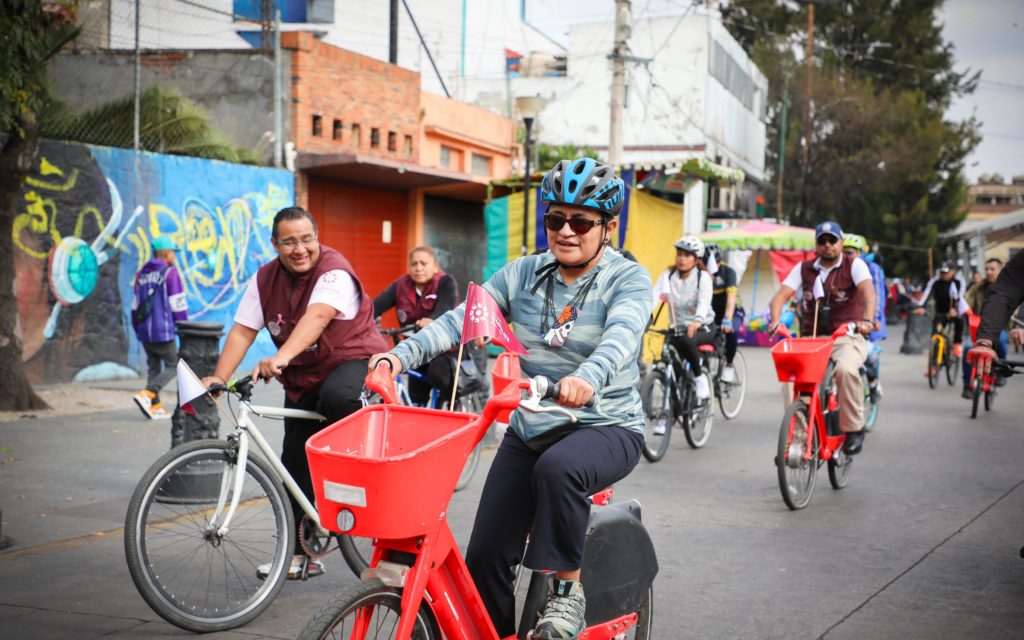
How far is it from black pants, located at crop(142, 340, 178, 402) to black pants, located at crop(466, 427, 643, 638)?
8174 millimetres

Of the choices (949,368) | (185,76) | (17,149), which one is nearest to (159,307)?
(17,149)

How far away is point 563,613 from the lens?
342cm

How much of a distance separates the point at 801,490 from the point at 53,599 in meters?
4.98

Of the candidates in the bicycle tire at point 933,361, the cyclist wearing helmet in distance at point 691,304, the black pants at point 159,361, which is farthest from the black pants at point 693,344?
the bicycle tire at point 933,361

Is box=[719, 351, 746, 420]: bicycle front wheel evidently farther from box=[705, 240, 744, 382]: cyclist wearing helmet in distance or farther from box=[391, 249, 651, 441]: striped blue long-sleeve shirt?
box=[391, 249, 651, 441]: striped blue long-sleeve shirt

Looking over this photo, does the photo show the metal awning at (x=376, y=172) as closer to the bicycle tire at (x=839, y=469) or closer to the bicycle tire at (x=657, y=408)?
the bicycle tire at (x=657, y=408)

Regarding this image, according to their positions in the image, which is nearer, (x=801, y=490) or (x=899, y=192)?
(x=801, y=490)

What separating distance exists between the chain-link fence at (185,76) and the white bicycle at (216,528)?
11693 millimetres

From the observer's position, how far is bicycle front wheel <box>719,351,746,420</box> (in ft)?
41.3

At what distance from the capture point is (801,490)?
7.79 m

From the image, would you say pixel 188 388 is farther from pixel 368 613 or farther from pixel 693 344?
pixel 693 344

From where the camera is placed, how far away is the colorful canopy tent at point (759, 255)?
2644cm

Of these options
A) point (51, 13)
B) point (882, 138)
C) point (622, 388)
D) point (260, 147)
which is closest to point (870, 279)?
point (622, 388)

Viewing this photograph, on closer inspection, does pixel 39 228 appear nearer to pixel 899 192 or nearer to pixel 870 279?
pixel 870 279
